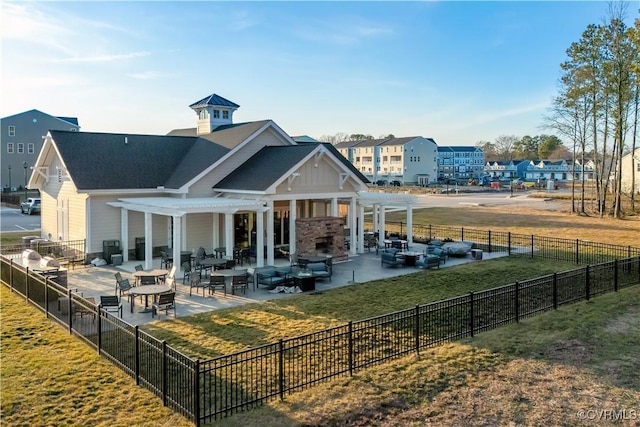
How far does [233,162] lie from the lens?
25469mm

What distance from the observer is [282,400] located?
8.82 meters

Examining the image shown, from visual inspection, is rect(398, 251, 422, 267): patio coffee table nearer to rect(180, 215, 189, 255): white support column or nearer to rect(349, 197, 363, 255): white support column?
rect(349, 197, 363, 255): white support column

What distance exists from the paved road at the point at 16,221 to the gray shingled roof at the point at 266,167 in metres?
19.2

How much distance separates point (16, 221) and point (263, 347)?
39.6 m

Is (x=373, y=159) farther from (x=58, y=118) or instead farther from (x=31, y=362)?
(x=31, y=362)

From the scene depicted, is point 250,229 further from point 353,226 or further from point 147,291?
point 147,291

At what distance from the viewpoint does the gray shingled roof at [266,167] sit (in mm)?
22484

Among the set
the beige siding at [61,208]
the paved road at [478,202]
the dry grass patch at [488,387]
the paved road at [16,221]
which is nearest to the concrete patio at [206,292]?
the beige siding at [61,208]

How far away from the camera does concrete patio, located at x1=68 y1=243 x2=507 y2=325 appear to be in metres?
14.9

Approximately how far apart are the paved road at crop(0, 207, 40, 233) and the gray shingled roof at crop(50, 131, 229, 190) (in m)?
13.6

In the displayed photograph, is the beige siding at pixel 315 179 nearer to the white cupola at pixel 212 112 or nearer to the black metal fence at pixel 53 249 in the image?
the black metal fence at pixel 53 249

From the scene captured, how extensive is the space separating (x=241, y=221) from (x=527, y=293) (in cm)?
1397

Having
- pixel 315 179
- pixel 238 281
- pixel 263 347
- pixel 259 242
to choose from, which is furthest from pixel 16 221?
pixel 263 347

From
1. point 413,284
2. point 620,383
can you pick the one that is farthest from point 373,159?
point 620,383
